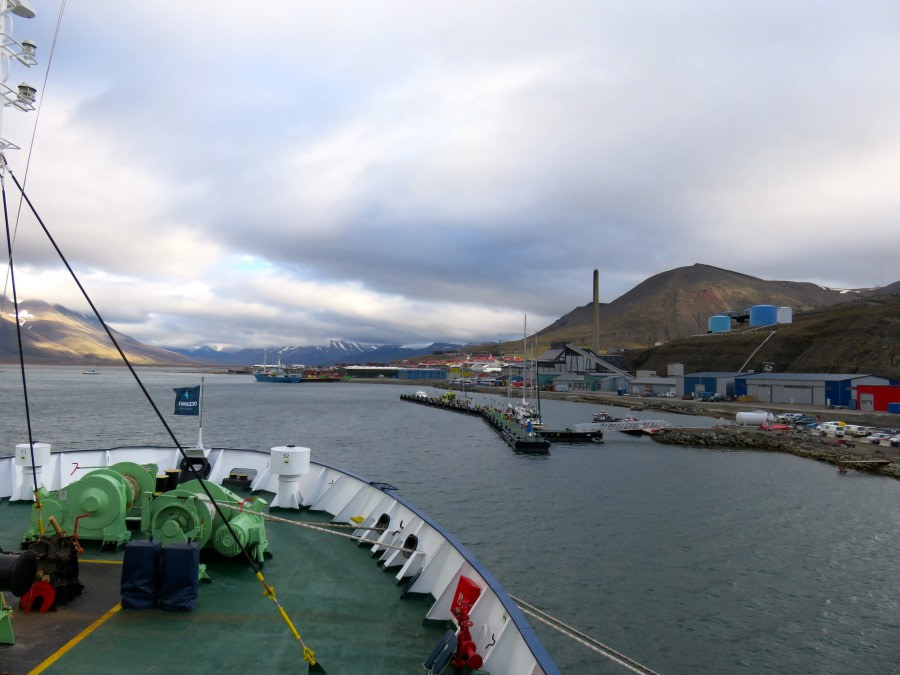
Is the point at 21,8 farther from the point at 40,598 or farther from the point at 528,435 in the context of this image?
the point at 528,435

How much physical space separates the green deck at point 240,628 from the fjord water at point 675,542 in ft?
27.4

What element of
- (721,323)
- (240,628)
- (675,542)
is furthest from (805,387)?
(721,323)

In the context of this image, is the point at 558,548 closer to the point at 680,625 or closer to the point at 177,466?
the point at 680,625

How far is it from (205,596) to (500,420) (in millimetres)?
64632

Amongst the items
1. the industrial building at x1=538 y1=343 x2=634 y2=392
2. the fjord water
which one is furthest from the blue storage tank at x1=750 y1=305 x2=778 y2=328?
the fjord water

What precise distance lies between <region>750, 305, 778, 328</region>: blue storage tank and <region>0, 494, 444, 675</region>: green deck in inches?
7199

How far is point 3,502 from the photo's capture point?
12648 mm

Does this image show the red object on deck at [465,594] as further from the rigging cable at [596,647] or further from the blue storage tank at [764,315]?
the blue storage tank at [764,315]

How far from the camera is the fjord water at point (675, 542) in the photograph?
15.7 metres

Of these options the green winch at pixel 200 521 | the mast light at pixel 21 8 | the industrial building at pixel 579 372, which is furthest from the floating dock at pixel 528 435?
the industrial building at pixel 579 372

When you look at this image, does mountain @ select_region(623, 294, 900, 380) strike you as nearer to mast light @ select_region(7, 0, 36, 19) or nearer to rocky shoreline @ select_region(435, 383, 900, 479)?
rocky shoreline @ select_region(435, 383, 900, 479)

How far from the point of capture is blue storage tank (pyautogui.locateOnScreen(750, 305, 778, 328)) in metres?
167

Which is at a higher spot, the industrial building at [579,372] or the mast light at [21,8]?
the mast light at [21,8]

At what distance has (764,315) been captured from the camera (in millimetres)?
167125
